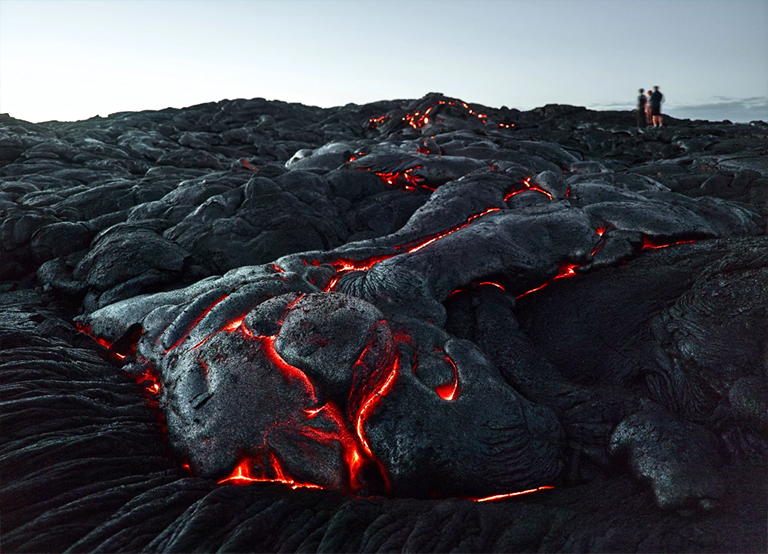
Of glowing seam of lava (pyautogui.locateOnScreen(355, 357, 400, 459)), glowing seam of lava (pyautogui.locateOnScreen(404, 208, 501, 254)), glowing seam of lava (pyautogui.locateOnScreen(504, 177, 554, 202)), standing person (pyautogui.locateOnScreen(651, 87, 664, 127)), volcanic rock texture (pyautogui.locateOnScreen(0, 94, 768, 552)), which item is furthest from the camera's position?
standing person (pyautogui.locateOnScreen(651, 87, 664, 127))

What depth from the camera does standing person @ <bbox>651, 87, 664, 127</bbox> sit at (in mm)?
23984

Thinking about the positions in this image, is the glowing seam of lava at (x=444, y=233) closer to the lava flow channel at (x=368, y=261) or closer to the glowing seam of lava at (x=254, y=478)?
the lava flow channel at (x=368, y=261)

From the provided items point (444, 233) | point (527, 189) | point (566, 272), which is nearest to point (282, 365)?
point (444, 233)

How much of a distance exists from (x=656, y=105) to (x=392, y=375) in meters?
26.8

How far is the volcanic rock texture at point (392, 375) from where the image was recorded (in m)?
4.00

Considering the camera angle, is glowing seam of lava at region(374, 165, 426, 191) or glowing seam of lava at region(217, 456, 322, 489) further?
glowing seam of lava at region(374, 165, 426, 191)

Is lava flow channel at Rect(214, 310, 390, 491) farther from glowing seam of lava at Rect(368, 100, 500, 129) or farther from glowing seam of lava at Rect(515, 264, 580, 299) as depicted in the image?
glowing seam of lava at Rect(368, 100, 500, 129)

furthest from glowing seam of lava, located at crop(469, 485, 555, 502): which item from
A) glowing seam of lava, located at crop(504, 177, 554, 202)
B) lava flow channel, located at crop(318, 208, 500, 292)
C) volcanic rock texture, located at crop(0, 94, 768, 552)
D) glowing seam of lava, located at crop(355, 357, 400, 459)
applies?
glowing seam of lava, located at crop(504, 177, 554, 202)

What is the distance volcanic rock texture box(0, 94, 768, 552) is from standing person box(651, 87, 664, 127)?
55.8 ft

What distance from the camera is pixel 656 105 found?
24.4m

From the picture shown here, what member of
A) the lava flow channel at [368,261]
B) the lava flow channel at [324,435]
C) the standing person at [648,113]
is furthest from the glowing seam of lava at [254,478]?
the standing person at [648,113]

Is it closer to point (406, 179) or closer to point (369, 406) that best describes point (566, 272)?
point (369, 406)

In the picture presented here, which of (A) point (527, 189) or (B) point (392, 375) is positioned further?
(A) point (527, 189)

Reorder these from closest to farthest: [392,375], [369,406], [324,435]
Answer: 1. [324,435]
2. [369,406]
3. [392,375]
